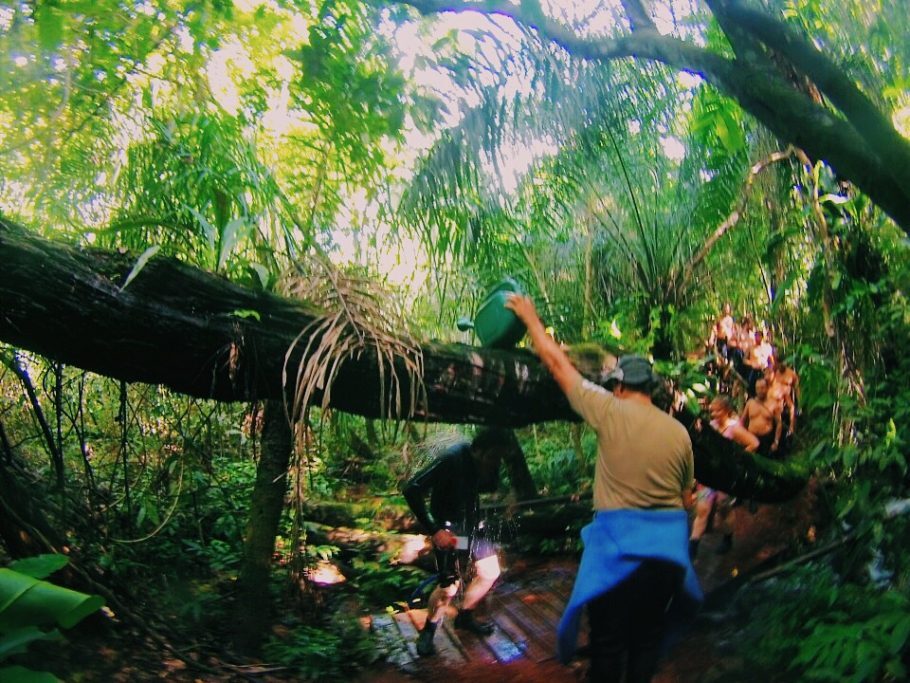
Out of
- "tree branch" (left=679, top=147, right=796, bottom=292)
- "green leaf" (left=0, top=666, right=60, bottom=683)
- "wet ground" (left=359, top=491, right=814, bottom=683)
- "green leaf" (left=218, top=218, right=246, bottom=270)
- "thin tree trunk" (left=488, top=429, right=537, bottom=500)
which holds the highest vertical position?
"tree branch" (left=679, top=147, right=796, bottom=292)

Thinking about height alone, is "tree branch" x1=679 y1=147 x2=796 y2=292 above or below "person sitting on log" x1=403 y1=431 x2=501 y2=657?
above

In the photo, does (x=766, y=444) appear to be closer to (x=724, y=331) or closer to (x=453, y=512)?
(x=724, y=331)

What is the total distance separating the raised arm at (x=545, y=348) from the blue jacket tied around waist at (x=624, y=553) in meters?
0.65

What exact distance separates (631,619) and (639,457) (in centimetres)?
71

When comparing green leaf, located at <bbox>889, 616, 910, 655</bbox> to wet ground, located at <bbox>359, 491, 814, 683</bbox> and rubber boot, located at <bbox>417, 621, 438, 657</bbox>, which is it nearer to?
wet ground, located at <bbox>359, 491, 814, 683</bbox>

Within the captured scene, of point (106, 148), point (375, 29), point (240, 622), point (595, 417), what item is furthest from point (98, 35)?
point (240, 622)

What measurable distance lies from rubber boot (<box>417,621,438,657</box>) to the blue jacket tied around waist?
1.74 meters

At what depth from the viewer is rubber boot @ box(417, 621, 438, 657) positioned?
4492mm

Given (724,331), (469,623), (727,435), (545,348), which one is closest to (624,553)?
(545,348)

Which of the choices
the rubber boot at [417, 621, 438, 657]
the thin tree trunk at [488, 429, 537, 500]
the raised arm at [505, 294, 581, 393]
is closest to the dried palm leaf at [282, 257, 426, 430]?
the raised arm at [505, 294, 581, 393]

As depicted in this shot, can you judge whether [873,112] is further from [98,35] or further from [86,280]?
[98,35]

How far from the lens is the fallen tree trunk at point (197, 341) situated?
233 centimetres

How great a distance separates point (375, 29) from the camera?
12.5ft

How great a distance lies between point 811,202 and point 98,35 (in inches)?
188
